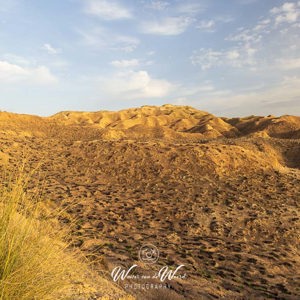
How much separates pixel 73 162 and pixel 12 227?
1577 centimetres

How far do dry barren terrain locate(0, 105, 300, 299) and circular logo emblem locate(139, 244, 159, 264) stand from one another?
226mm

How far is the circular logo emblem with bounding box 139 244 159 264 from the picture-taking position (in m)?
9.66

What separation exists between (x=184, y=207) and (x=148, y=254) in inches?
173

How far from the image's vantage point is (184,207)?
559 inches

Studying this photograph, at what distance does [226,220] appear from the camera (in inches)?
520

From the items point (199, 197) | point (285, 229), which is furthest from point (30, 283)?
point (199, 197)

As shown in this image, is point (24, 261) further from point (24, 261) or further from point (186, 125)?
point (186, 125)

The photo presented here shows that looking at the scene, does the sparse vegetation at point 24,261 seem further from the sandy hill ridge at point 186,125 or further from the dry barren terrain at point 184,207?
the sandy hill ridge at point 186,125

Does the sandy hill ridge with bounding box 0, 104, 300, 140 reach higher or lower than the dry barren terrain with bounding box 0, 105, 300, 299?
higher

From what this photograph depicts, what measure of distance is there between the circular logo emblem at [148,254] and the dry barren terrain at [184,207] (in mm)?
226

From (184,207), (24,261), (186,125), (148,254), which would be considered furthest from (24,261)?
(186,125)

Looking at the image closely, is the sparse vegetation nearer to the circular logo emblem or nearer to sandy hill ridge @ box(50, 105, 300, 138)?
the circular logo emblem

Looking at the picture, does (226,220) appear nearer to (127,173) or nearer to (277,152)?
(127,173)

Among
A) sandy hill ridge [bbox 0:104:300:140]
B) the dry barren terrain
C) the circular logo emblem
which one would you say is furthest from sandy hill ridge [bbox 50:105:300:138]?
the circular logo emblem
